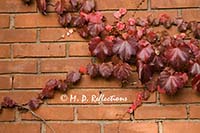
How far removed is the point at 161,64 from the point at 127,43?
0.21 metres

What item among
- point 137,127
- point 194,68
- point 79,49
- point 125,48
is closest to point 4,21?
point 79,49

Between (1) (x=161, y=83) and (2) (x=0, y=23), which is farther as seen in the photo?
(2) (x=0, y=23)

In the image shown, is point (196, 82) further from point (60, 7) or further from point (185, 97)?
point (60, 7)

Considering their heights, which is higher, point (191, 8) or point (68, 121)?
point (191, 8)

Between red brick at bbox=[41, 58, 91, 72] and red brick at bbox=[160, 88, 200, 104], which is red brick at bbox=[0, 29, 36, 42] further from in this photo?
red brick at bbox=[160, 88, 200, 104]

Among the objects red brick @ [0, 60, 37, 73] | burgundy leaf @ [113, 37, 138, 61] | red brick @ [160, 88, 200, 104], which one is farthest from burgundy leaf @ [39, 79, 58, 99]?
red brick @ [160, 88, 200, 104]

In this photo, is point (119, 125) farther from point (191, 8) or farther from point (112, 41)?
point (191, 8)

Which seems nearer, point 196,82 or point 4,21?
point 196,82

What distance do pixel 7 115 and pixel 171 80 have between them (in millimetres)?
904

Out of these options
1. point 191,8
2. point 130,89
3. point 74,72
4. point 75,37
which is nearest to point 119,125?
point 130,89

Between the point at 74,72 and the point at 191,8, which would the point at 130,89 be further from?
the point at 191,8

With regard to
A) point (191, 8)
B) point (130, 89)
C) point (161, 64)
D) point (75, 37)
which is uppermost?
point (191, 8)

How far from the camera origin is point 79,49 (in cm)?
228

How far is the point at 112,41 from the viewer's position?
2221mm
